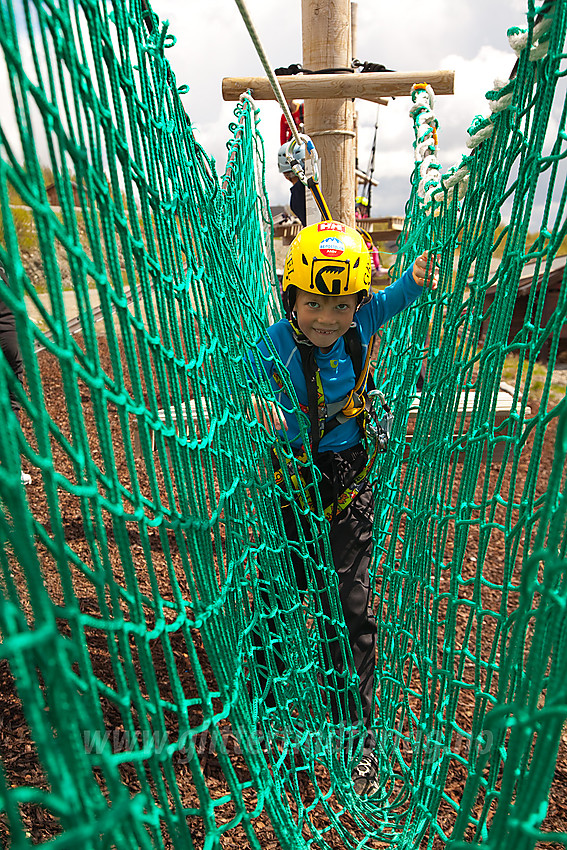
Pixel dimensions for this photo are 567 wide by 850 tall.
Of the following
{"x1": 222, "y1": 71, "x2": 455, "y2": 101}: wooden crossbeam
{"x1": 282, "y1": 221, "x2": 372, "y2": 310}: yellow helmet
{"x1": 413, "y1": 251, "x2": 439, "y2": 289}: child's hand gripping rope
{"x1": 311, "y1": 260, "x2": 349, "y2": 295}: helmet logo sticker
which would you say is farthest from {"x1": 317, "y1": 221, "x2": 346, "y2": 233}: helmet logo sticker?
{"x1": 222, "y1": 71, "x2": 455, "y2": 101}: wooden crossbeam

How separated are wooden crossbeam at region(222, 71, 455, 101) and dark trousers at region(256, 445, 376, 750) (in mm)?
1043

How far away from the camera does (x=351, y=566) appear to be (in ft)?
5.55

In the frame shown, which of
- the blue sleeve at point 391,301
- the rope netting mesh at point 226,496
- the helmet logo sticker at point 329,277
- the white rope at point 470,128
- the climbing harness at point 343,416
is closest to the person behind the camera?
the rope netting mesh at point 226,496

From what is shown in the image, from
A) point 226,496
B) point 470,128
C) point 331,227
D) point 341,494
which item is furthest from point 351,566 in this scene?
point 470,128

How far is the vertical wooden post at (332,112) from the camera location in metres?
1.85

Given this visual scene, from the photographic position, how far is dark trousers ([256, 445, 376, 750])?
164 centimetres

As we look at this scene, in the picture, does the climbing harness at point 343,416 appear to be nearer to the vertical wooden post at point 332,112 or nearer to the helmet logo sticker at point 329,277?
the helmet logo sticker at point 329,277

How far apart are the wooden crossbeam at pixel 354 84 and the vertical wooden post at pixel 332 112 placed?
0.39 ft

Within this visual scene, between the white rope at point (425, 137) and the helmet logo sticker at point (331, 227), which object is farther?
the white rope at point (425, 137)

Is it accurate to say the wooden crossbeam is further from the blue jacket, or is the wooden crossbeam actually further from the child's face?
the child's face

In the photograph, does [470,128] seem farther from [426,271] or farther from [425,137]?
[425,137]

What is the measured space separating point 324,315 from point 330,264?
0.12 metres

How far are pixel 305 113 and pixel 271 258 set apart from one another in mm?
605

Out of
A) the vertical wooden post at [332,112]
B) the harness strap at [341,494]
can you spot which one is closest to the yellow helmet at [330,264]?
the harness strap at [341,494]
